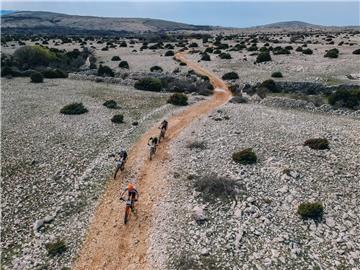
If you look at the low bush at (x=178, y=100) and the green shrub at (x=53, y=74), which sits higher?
the low bush at (x=178, y=100)

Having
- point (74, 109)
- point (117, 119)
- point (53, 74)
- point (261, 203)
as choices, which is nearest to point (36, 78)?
point (53, 74)

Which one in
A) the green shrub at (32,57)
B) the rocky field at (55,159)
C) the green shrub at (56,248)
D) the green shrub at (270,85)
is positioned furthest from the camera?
the green shrub at (32,57)

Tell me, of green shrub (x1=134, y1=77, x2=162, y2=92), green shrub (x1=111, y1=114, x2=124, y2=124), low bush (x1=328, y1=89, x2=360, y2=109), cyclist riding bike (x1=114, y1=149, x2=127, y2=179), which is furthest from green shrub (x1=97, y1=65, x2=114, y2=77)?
cyclist riding bike (x1=114, y1=149, x2=127, y2=179)

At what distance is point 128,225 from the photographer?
2167 centimetres

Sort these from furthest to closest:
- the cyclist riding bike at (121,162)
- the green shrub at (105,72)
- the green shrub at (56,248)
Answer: the green shrub at (105,72), the cyclist riding bike at (121,162), the green shrub at (56,248)

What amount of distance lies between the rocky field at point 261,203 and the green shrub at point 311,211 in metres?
0.32

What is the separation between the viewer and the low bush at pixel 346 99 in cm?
4059

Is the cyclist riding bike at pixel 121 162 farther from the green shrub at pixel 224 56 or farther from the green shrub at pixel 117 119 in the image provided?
the green shrub at pixel 224 56

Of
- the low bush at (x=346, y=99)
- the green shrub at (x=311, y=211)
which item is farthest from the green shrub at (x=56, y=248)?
the low bush at (x=346, y=99)

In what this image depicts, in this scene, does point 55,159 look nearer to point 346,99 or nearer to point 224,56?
point 346,99

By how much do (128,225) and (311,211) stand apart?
363 inches

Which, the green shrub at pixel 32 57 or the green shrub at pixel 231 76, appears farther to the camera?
the green shrub at pixel 32 57

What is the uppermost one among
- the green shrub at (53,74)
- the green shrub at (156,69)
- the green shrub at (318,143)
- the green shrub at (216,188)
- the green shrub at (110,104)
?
the green shrub at (318,143)

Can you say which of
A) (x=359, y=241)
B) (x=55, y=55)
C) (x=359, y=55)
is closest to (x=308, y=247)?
(x=359, y=241)
